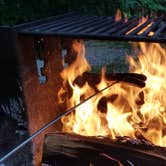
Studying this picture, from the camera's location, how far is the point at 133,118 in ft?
8.97

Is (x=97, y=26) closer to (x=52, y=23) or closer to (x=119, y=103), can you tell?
(x=52, y=23)

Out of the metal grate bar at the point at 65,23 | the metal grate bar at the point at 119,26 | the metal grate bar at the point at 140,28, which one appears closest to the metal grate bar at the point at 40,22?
the metal grate bar at the point at 65,23

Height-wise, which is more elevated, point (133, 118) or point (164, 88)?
point (164, 88)

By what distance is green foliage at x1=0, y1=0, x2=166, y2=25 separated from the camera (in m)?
2.41

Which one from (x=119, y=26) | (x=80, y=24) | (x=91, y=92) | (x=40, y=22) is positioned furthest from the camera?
(x=91, y=92)

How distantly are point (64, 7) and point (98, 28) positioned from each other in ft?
2.88

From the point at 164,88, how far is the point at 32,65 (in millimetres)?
1206

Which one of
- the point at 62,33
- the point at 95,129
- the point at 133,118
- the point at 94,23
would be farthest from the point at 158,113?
the point at 62,33

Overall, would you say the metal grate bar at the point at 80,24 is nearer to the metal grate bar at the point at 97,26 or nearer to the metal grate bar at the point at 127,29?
the metal grate bar at the point at 97,26

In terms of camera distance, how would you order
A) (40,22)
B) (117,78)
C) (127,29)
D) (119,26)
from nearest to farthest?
1. (127,29)
2. (119,26)
3. (40,22)
4. (117,78)

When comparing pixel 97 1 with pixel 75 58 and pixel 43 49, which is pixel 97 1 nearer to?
pixel 75 58

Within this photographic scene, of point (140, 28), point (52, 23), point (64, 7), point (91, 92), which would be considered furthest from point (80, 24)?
point (91, 92)

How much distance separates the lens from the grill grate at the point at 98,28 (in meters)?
1.79

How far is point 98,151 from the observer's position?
7.00 ft
